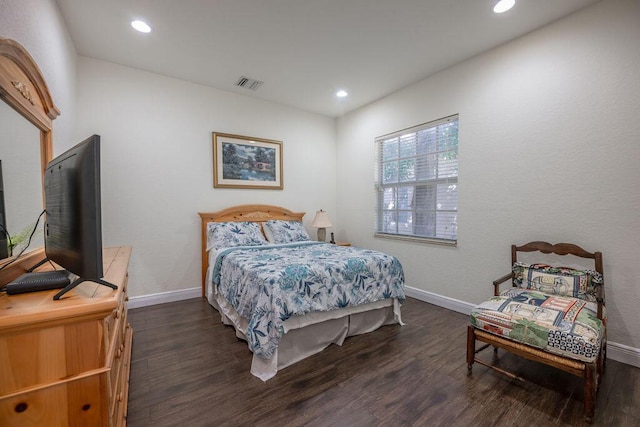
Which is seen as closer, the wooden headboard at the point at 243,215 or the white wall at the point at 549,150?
the white wall at the point at 549,150

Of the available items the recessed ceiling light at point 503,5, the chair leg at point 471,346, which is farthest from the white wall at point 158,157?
the chair leg at point 471,346

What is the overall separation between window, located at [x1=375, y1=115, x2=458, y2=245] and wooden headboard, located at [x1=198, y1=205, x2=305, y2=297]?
1.44 metres

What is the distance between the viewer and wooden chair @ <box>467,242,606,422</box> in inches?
63.9

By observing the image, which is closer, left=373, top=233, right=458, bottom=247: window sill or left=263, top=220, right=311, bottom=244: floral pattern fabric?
left=373, top=233, right=458, bottom=247: window sill

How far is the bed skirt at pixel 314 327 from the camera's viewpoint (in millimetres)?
2115

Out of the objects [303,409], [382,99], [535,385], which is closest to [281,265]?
[303,409]

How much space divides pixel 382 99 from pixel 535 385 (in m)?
3.67

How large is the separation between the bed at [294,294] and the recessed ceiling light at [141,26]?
2.15 metres

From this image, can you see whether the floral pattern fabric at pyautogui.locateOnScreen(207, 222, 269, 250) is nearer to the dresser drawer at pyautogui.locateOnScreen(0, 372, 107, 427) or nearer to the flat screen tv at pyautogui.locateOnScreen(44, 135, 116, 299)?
the flat screen tv at pyautogui.locateOnScreen(44, 135, 116, 299)

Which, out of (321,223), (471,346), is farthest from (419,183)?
(471,346)

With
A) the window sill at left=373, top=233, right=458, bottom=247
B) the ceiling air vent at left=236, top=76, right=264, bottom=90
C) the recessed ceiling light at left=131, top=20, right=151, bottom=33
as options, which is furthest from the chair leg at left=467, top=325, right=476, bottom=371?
the recessed ceiling light at left=131, top=20, right=151, bottom=33

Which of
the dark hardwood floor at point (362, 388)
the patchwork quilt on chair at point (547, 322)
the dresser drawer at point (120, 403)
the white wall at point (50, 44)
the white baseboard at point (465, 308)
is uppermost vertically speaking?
the white wall at point (50, 44)

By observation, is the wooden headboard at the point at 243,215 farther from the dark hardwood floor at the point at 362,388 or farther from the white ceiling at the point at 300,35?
the white ceiling at the point at 300,35

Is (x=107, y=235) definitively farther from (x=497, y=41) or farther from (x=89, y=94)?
(x=497, y=41)
